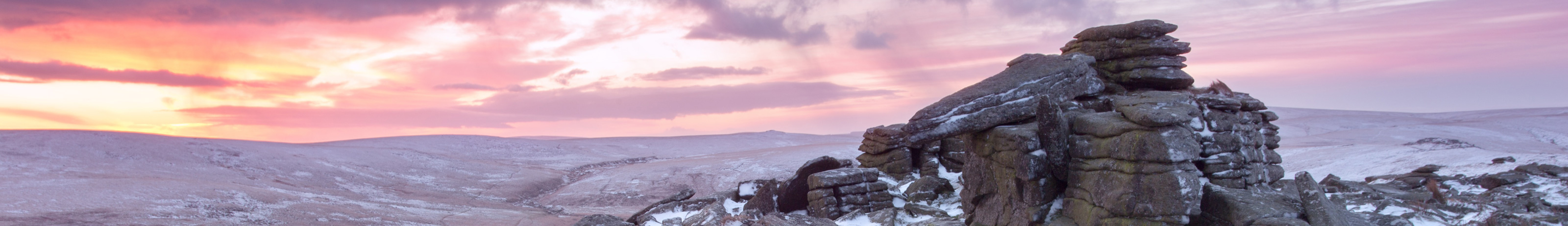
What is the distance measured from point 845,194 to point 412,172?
24130mm

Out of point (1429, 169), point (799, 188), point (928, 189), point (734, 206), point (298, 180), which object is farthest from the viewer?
point (298, 180)

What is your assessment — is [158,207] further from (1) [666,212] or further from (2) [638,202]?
A: (2) [638,202]

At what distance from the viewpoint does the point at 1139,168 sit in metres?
9.64

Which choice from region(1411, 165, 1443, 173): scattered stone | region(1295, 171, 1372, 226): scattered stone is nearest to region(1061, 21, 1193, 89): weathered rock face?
region(1295, 171, 1372, 226): scattered stone

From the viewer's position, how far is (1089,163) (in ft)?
34.9

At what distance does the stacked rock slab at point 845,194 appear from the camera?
52.5ft

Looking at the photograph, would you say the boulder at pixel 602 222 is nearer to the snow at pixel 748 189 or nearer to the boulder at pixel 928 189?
the snow at pixel 748 189

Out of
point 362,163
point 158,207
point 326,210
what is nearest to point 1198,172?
point 326,210

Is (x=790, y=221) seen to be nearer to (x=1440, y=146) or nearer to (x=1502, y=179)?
(x=1502, y=179)

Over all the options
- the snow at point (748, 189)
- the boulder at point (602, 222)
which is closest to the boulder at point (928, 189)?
the snow at point (748, 189)

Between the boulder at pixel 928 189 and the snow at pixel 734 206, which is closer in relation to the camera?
the boulder at pixel 928 189

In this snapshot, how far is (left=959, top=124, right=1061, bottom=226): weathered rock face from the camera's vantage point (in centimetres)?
1123

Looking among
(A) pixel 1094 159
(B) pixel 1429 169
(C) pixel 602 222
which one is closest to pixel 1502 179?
(B) pixel 1429 169

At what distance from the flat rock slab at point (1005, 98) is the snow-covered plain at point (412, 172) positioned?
28.9 feet
